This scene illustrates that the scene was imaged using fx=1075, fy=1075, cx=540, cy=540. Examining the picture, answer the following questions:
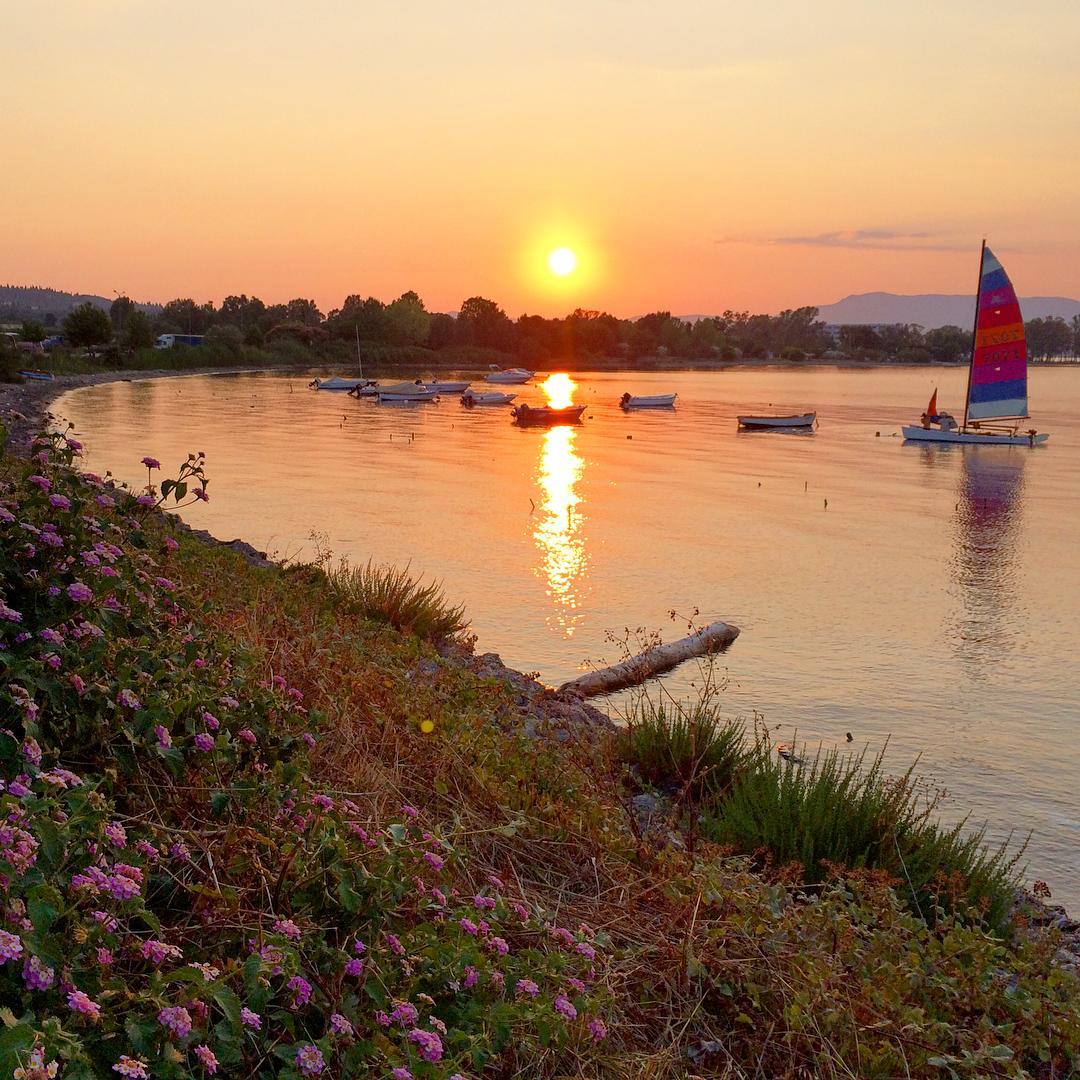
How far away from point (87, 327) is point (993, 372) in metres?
88.3

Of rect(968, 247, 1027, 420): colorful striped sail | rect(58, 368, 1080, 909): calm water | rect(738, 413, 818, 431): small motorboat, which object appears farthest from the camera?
rect(738, 413, 818, 431): small motorboat

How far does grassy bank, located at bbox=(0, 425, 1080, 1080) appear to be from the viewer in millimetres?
3174

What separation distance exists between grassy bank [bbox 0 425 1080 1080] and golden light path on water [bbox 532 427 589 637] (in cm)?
1142

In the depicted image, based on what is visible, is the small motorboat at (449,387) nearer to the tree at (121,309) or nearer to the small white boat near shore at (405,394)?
the small white boat near shore at (405,394)

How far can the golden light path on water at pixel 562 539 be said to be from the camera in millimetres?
19438

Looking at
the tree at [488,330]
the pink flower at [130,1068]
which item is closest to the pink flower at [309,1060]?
the pink flower at [130,1068]

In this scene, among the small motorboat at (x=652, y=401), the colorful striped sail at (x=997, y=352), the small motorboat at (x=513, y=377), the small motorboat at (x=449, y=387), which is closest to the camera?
the colorful striped sail at (x=997, y=352)

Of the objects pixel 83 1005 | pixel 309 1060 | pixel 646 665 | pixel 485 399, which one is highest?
pixel 485 399

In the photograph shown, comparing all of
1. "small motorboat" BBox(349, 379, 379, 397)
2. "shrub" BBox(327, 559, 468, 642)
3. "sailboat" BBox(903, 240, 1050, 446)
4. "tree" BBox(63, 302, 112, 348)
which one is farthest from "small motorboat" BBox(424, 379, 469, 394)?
"shrub" BBox(327, 559, 468, 642)

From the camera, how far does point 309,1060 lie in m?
3.05

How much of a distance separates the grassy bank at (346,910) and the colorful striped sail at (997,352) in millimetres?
55105

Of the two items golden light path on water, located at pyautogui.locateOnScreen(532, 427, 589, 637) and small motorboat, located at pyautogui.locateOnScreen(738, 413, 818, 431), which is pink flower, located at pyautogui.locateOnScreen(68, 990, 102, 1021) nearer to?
golden light path on water, located at pyautogui.locateOnScreen(532, 427, 589, 637)

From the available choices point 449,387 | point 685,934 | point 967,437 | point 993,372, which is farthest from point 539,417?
point 685,934

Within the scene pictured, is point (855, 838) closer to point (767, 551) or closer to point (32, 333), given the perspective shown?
point (767, 551)
